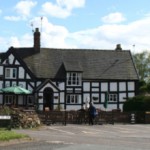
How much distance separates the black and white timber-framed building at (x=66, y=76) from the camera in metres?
59.2

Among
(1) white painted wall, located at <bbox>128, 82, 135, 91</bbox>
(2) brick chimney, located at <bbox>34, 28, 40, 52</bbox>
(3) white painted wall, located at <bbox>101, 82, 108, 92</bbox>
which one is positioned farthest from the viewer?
(2) brick chimney, located at <bbox>34, 28, 40, 52</bbox>

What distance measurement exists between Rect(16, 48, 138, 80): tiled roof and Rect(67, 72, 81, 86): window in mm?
675

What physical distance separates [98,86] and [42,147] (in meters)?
44.4

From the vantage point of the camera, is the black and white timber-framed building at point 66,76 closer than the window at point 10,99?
No

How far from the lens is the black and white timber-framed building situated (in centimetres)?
5916

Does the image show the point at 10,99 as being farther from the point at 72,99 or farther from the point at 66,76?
the point at 72,99

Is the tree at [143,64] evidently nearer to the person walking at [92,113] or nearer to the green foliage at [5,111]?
the person walking at [92,113]

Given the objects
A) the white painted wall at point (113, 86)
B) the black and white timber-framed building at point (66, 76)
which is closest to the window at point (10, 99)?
the black and white timber-framed building at point (66, 76)

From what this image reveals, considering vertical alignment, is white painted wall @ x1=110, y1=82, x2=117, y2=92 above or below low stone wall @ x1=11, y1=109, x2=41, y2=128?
above

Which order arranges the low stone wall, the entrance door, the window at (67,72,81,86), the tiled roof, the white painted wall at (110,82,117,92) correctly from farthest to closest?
the white painted wall at (110,82,117,92) < the tiled roof < the window at (67,72,81,86) < the entrance door < the low stone wall

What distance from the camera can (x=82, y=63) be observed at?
64.1m

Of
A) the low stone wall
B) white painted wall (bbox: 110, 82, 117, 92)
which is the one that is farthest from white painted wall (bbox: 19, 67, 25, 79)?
the low stone wall

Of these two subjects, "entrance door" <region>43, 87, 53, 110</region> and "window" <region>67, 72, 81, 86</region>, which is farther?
"window" <region>67, 72, 81, 86</region>

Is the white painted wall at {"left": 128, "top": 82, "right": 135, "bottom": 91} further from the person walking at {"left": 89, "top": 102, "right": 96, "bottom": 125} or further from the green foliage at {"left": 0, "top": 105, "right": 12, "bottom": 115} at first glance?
the green foliage at {"left": 0, "top": 105, "right": 12, "bottom": 115}
